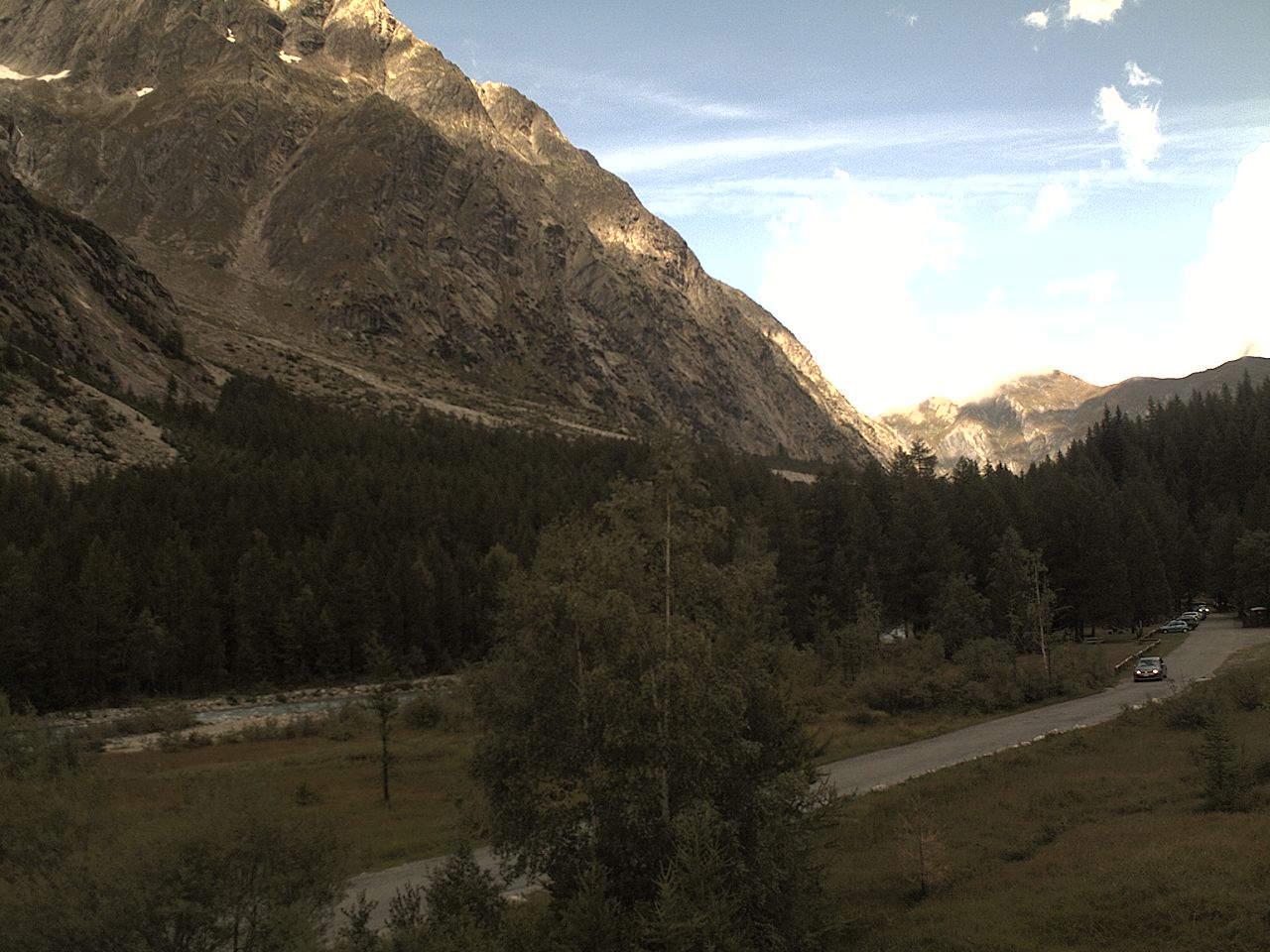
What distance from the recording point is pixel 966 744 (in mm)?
45125

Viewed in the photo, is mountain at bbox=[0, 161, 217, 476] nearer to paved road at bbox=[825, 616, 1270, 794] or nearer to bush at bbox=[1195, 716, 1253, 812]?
paved road at bbox=[825, 616, 1270, 794]

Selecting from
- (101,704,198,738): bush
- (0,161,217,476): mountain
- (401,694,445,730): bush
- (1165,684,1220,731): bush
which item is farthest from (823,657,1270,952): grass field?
(0,161,217,476): mountain

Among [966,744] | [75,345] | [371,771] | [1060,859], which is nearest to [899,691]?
[966,744]

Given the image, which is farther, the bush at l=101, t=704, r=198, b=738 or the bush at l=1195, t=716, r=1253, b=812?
the bush at l=101, t=704, r=198, b=738

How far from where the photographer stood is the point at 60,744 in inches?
1308

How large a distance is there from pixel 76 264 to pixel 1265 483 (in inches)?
7580

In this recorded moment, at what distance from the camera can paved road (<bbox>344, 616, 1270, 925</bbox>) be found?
2752cm

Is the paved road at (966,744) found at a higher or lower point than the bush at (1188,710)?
lower

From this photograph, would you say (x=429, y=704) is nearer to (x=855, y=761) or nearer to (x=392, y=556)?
(x=855, y=761)

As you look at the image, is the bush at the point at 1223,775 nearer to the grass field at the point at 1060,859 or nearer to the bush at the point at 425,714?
the grass field at the point at 1060,859

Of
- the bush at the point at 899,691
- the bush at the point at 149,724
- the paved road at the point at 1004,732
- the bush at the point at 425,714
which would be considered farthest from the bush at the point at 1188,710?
the bush at the point at 149,724

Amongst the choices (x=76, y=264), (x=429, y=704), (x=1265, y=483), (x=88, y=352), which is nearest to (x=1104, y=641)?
(x=1265, y=483)

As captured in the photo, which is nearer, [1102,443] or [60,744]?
[60,744]

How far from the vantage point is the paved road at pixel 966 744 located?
27516 millimetres
